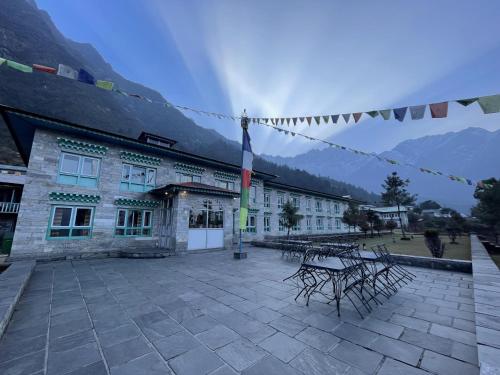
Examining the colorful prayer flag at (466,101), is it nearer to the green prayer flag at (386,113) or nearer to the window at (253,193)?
the green prayer flag at (386,113)

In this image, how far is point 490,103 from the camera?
477cm

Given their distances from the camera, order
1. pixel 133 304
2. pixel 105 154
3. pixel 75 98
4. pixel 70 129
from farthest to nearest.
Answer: pixel 75 98, pixel 105 154, pixel 70 129, pixel 133 304

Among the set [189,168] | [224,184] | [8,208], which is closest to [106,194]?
[189,168]

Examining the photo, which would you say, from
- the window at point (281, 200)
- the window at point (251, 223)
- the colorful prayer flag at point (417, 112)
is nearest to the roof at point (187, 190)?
the window at point (251, 223)

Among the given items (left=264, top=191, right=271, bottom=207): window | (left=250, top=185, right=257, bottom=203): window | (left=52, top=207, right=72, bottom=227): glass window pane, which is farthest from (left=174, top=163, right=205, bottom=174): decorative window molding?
(left=264, top=191, right=271, bottom=207): window

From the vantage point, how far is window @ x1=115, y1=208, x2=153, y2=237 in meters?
11.9

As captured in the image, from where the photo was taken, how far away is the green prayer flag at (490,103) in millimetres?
4684

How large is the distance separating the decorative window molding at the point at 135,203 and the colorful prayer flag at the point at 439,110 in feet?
45.5

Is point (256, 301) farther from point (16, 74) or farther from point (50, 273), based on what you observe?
point (16, 74)

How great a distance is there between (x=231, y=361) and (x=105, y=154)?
1286 cm

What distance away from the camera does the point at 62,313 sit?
3.90 m

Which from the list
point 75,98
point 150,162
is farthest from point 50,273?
point 75,98

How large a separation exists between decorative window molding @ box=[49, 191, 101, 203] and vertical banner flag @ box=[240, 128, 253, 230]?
795cm

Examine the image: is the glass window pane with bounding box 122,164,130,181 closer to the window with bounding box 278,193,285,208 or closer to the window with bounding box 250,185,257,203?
the window with bounding box 250,185,257,203
